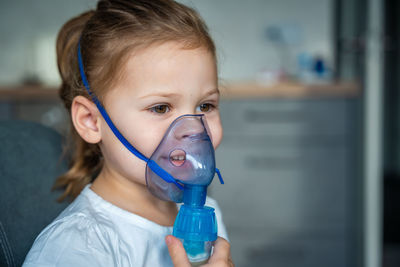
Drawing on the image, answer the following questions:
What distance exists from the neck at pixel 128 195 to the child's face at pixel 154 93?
6cm

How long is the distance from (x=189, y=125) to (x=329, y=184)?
175 cm

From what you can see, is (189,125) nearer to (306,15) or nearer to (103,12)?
(103,12)

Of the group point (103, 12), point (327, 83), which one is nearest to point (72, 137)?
point (103, 12)

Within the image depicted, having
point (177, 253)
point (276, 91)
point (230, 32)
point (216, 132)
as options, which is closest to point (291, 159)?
point (276, 91)

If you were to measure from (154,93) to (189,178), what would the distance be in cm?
17

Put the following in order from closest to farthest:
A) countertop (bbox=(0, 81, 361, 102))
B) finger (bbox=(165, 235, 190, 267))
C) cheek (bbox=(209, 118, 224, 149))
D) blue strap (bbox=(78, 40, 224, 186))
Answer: finger (bbox=(165, 235, 190, 267))
blue strap (bbox=(78, 40, 224, 186))
cheek (bbox=(209, 118, 224, 149))
countertop (bbox=(0, 81, 361, 102))

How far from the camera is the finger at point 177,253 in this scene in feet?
2.09

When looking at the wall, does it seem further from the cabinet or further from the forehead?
the forehead

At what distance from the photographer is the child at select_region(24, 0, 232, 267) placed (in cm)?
72

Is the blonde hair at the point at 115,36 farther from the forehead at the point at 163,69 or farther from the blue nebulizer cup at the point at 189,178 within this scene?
the blue nebulizer cup at the point at 189,178

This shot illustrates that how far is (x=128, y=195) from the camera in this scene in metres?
0.85

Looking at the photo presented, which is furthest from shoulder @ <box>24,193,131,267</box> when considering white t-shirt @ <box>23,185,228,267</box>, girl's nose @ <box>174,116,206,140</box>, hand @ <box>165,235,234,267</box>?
girl's nose @ <box>174,116,206,140</box>

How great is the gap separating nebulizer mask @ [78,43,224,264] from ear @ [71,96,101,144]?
2.8 inches

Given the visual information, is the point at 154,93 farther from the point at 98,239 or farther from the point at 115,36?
the point at 98,239
